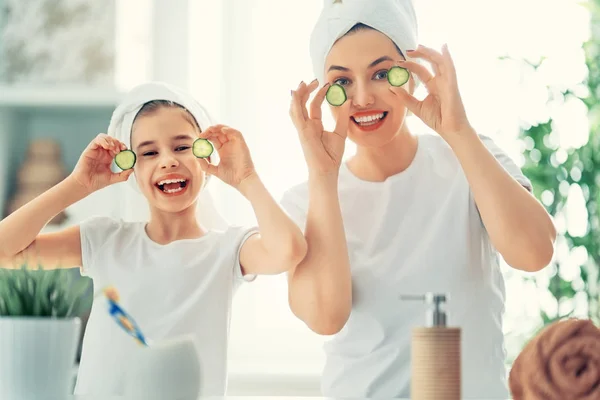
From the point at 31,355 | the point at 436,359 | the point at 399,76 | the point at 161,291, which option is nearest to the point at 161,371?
the point at 31,355

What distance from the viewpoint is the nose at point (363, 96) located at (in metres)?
1.72

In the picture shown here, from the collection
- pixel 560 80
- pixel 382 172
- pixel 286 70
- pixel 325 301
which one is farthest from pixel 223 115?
pixel 325 301

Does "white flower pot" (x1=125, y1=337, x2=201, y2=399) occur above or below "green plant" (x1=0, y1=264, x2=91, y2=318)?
below

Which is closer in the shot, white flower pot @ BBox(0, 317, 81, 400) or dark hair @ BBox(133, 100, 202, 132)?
white flower pot @ BBox(0, 317, 81, 400)

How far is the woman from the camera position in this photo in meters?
1.65

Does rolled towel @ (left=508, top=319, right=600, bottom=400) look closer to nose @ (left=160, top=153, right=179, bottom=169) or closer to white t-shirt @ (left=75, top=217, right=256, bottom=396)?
white t-shirt @ (left=75, top=217, right=256, bottom=396)

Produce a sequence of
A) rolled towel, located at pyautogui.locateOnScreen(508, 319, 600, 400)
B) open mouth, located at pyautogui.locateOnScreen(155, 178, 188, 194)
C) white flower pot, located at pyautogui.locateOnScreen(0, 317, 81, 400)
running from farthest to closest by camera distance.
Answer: open mouth, located at pyautogui.locateOnScreen(155, 178, 188, 194), white flower pot, located at pyautogui.locateOnScreen(0, 317, 81, 400), rolled towel, located at pyautogui.locateOnScreen(508, 319, 600, 400)

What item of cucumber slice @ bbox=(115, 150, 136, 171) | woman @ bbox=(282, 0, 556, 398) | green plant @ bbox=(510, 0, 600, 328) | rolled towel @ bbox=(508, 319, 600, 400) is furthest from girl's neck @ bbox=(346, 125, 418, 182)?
green plant @ bbox=(510, 0, 600, 328)

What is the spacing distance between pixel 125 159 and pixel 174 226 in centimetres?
20

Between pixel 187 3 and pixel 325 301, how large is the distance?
67.9 inches

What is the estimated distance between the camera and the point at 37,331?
123 cm

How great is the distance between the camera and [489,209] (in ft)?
5.43

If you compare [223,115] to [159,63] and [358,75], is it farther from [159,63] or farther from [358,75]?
[358,75]

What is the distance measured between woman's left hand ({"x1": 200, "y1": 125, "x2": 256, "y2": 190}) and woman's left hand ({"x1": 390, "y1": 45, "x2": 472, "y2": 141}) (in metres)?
0.35
